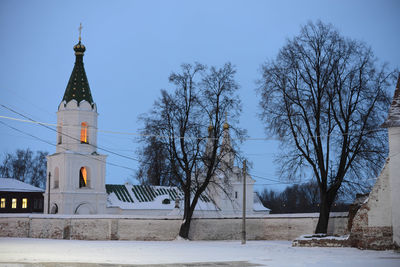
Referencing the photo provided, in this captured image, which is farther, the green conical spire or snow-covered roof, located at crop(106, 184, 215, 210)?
snow-covered roof, located at crop(106, 184, 215, 210)

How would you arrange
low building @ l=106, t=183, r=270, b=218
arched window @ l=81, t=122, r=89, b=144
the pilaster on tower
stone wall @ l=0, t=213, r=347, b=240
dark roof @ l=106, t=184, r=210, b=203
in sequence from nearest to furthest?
stone wall @ l=0, t=213, r=347, b=240 → the pilaster on tower → arched window @ l=81, t=122, r=89, b=144 → low building @ l=106, t=183, r=270, b=218 → dark roof @ l=106, t=184, r=210, b=203

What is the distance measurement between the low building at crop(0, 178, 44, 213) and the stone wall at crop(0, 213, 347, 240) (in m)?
24.9

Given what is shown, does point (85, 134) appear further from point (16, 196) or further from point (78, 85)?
point (16, 196)

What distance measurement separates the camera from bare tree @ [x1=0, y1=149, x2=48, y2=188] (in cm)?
7681

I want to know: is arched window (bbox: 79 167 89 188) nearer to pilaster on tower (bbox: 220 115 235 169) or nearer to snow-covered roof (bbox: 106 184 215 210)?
snow-covered roof (bbox: 106 184 215 210)

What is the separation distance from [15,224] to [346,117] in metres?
21.9

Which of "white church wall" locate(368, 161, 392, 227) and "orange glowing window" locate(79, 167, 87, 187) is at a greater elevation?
"orange glowing window" locate(79, 167, 87, 187)

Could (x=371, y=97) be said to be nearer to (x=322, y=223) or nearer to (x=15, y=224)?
(x=322, y=223)

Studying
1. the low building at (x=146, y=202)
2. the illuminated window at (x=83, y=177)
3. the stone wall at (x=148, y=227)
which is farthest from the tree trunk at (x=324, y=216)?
the illuminated window at (x=83, y=177)

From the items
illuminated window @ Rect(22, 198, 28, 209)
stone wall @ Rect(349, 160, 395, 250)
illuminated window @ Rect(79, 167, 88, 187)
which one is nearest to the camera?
stone wall @ Rect(349, 160, 395, 250)

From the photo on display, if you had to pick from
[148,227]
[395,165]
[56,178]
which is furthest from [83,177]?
[395,165]

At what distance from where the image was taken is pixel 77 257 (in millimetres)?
17891

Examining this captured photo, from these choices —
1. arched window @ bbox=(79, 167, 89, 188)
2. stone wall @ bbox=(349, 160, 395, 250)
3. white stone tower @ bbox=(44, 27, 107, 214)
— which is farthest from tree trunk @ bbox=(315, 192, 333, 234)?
arched window @ bbox=(79, 167, 89, 188)

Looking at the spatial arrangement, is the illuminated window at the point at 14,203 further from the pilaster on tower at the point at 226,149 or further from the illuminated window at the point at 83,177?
the pilaster on tower at the point at 226,149
